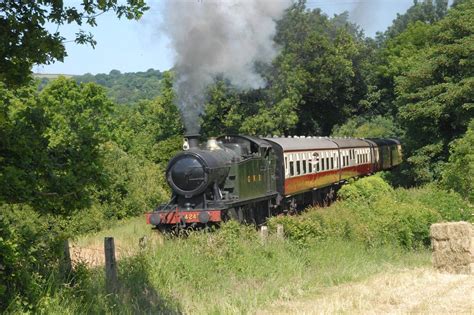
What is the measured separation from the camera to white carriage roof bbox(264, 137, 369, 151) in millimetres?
22156

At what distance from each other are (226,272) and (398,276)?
3.08 meters

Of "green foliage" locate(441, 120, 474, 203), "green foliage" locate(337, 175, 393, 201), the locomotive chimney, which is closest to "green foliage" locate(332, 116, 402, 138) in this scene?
"green foliage" locate(337, 175, 393, 201)

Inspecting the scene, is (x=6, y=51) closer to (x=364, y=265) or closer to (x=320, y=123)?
(x=364, y=265)

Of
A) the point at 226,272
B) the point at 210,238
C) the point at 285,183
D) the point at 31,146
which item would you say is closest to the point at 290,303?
the point at 226,272

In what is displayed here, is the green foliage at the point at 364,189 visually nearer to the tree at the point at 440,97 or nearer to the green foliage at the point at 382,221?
the tree at the point at 440,97

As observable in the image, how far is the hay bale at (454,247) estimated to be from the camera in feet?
38.9

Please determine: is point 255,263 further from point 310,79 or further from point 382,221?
point 310,79

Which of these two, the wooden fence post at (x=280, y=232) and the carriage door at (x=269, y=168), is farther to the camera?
the carriage door at (x=269, y=168)

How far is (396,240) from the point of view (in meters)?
15.9

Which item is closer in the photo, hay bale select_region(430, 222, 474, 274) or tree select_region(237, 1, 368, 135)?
hay bale select_region(430, 222, 474, 274)

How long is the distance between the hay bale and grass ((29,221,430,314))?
985mm

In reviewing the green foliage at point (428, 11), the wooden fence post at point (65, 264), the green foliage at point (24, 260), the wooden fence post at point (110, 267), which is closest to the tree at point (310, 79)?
the wooden fence post at point (110, 267)

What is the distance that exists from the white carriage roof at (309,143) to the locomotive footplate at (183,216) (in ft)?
19.6

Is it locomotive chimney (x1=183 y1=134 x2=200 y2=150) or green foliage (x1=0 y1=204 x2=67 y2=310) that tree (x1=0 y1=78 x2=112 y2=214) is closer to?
green foliage (x1=0 y1=204 x2=67 y2=310)
